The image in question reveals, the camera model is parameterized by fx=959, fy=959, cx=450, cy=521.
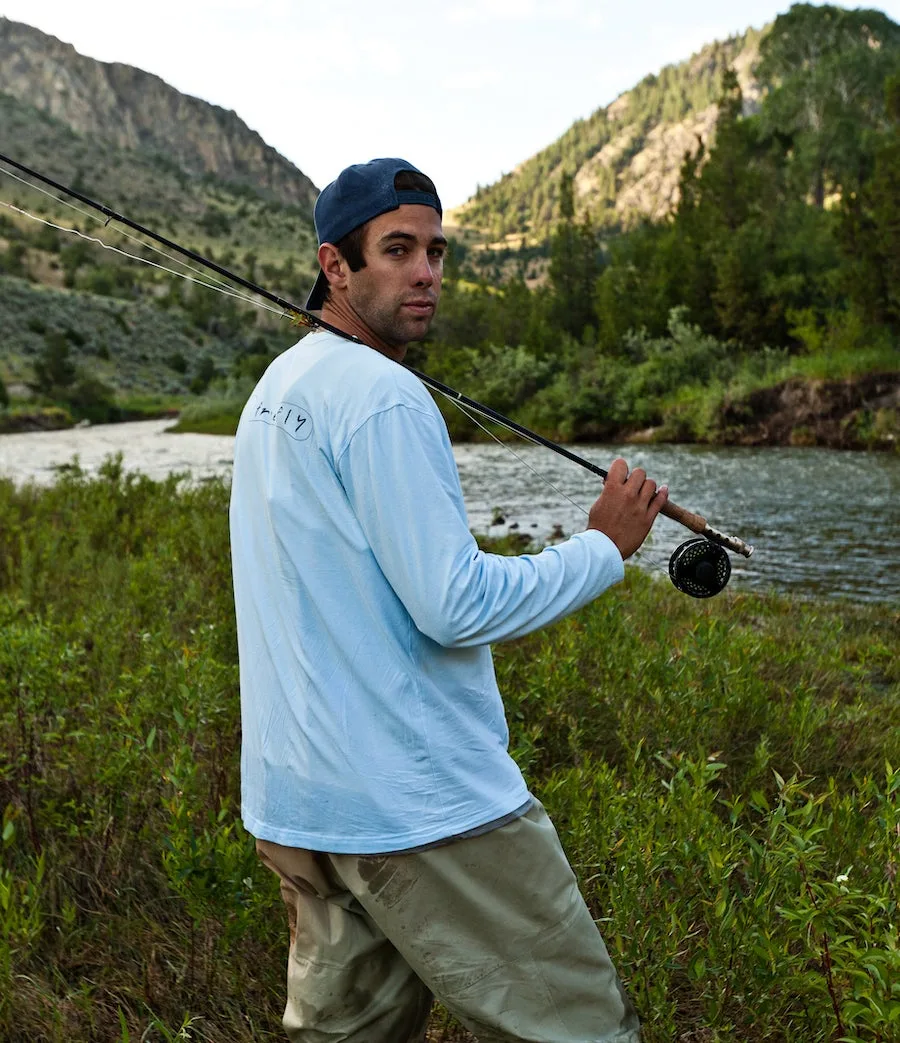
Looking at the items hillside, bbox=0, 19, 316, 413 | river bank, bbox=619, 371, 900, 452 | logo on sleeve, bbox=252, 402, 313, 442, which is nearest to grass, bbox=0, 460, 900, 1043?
logo on sleeve, bbox=252, 402, 313, 442

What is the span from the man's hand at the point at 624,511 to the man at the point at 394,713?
0.07m

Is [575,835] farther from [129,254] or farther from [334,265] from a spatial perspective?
[129,254]

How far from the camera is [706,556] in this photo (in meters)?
2.62

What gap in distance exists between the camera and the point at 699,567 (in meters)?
2.61

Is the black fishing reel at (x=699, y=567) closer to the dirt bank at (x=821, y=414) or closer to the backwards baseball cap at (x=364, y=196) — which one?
the backwards baseball cap at (x=364, y=196)

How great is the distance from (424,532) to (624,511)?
534 mm

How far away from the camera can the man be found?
168 cm

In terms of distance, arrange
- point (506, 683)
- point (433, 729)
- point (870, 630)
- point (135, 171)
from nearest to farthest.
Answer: point (433, 729) → point (506, 683) → point (870, 630) → point (135, 171)

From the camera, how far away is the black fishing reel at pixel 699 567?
101 inches

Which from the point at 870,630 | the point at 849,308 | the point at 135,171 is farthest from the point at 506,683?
the point at 135,171

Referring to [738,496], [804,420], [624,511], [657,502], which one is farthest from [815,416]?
[624,511]

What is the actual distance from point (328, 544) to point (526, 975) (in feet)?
2.85

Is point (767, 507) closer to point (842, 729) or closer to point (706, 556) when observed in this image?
point (842, 729)

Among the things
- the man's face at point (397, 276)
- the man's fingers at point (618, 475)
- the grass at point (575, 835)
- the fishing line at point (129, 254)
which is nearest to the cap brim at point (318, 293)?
the man's face at point (397, 276)
